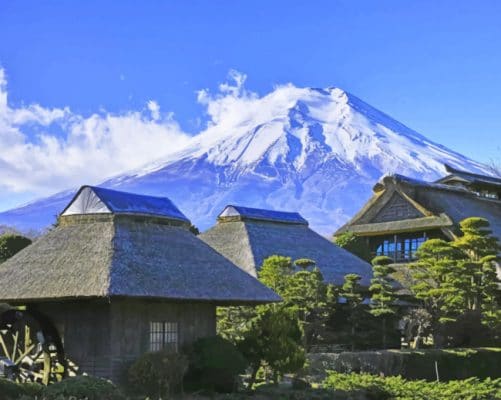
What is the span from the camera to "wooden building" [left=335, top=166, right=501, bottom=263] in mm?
48094

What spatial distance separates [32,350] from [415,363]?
43.4 ft

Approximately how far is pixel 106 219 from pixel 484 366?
51.4 ft

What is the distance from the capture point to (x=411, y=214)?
1946 inches

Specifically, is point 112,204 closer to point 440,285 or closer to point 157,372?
point 157,372

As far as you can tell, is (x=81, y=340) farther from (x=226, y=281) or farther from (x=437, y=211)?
(x=437, y=211)

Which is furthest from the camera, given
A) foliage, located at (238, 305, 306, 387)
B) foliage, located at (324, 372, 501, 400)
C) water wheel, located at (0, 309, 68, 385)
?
foliage, located at (238, 305, 306, 387)

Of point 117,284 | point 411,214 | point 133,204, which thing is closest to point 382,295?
point 133,204

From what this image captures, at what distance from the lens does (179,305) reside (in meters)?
25.8

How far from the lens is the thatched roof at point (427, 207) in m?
47.7

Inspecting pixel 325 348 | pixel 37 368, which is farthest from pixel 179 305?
pixel 325 348

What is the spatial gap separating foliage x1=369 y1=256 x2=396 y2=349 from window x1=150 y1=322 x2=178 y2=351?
39.6ft

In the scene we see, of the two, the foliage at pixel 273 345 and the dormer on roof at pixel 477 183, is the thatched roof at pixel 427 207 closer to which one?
the dormer on roof at pixel 477 183

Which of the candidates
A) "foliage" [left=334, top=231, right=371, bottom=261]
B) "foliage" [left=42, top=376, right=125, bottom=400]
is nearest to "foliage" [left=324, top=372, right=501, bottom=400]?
"foliage" [left=42, top=376, right=125, bottom=400]

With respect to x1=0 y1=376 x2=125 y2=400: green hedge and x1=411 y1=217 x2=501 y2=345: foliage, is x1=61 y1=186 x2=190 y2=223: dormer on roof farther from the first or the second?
x1=411 y1=217 x2=501 y2=345: foliage
